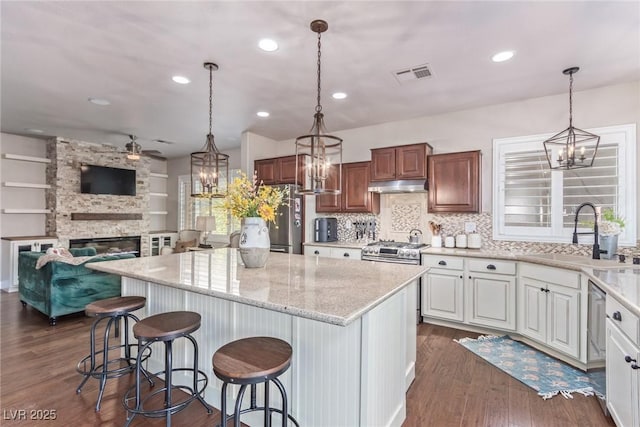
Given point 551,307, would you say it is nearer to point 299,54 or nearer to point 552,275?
point 552,275

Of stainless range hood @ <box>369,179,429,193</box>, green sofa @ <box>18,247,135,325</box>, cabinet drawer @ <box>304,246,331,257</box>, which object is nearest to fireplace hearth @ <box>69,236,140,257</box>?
green sofa @ <box>18,247,135,325</box>

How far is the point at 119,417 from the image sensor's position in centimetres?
208

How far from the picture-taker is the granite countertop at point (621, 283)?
5.37ft

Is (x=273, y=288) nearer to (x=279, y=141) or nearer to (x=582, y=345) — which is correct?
(x=582, y=345)

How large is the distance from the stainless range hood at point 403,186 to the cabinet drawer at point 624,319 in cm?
237

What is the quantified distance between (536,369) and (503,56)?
9.07ft

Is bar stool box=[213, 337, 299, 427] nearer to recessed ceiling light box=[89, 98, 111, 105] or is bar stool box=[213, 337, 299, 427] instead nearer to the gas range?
the gas range

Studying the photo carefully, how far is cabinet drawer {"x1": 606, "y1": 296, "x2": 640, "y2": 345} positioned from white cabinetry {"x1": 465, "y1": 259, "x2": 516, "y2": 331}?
1.33 meters

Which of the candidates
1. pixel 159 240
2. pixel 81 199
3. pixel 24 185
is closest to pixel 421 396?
pixel 81 199

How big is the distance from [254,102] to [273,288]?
2846 mm

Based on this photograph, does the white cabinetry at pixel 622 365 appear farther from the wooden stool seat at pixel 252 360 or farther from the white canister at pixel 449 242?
the white canister at pixel 449 242

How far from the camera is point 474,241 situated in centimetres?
394

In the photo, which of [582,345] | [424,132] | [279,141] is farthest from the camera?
[279,141]

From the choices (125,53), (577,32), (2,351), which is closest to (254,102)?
(125,53)
